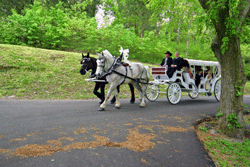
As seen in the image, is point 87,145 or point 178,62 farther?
point 178,62

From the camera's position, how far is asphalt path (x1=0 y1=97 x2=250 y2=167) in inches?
123

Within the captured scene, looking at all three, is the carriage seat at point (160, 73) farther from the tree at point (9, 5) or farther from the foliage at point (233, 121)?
the tree at point (9, 5)

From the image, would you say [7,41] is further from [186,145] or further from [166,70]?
[186,145]

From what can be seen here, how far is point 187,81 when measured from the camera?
31.9ft

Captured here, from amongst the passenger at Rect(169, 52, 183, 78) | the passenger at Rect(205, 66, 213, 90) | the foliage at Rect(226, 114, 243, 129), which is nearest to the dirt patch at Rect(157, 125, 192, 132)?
the foliage at Rect(226, 114, 243, 129)

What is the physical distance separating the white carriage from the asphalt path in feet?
9.28

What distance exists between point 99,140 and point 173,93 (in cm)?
581

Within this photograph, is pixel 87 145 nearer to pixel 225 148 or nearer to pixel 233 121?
pixel 225 148

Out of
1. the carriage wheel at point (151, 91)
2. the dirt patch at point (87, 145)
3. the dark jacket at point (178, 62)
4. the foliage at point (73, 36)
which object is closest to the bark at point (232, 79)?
the dirt patch at point (87, 145)

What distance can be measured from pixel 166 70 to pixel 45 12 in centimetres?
1792

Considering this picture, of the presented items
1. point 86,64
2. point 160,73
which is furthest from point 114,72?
point 160,73

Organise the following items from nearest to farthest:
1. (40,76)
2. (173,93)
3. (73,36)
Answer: (173,93) → (40,76) → (73,36)

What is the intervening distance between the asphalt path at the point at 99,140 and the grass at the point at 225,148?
0.24m

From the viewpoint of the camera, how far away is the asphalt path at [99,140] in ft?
10.2
